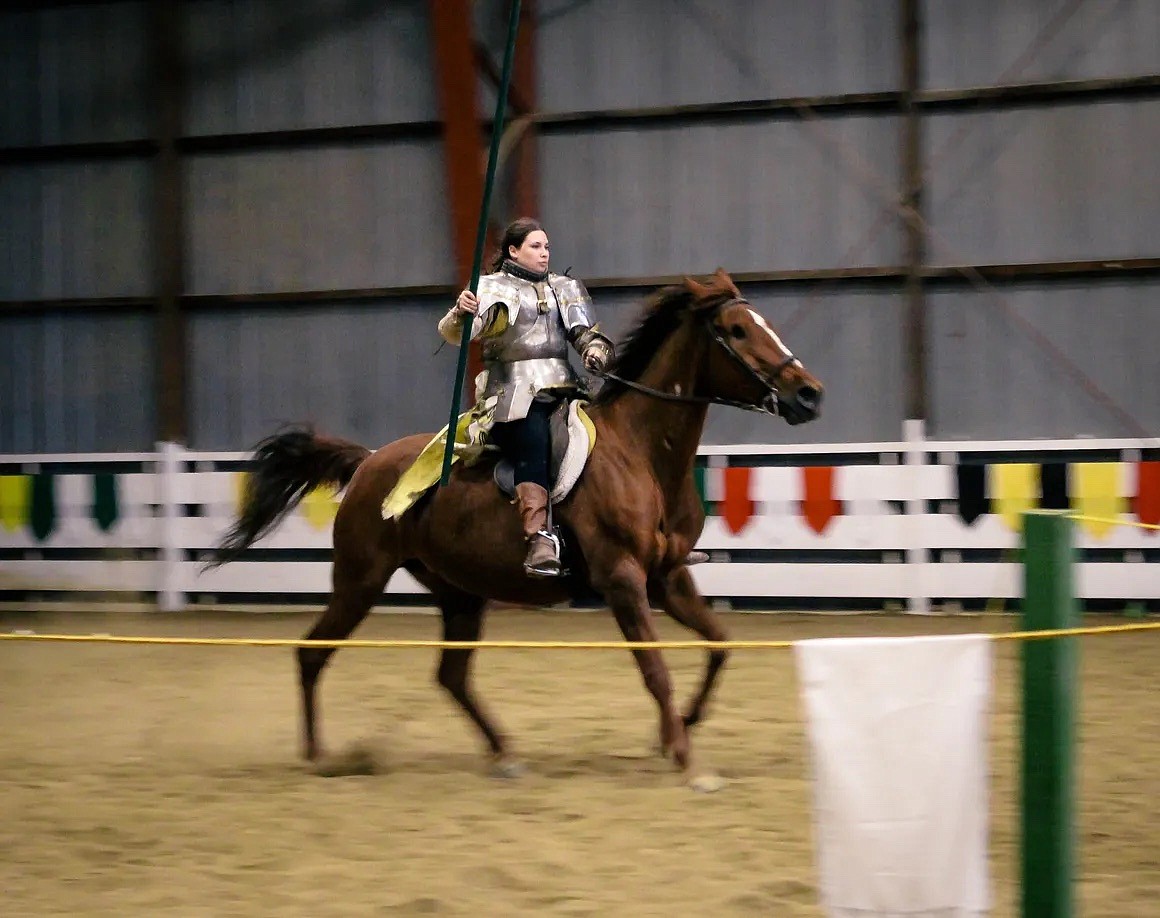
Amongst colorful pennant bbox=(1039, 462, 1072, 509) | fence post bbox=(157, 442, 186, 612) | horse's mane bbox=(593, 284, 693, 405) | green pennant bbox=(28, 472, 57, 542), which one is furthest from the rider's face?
green pennant bbox=(28, 472, 57, 542)

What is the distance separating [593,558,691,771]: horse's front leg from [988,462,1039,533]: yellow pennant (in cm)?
471

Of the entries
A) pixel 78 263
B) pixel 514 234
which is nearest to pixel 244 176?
pixel 78 263

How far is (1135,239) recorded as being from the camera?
934 centimetres

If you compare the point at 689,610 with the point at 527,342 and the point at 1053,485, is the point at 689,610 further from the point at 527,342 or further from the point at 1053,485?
the point at 1053,485

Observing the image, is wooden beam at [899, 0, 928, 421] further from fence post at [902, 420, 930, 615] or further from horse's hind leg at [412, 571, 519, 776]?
horse's hind leg at [412, 571, 519, 776]

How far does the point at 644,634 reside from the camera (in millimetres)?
4973

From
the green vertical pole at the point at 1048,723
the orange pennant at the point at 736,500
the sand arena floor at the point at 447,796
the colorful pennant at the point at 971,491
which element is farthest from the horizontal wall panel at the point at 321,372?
the green vertical pole at the point at 1048,723

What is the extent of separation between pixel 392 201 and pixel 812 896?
317 inches

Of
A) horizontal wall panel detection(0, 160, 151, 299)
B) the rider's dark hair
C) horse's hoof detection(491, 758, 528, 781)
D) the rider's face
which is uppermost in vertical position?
horizontal wall panel detection(0, 160, 151, 299)

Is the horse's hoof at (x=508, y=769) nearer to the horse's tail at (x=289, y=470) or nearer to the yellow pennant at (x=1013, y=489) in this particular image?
the horse's tail at (x=289, y=470)

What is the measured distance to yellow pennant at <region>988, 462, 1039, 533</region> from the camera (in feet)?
29.5

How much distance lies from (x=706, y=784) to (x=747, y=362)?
58.2 inches

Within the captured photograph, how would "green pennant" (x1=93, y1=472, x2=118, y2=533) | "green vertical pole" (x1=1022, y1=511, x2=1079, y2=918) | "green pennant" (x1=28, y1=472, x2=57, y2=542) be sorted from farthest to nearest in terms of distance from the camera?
"green pennant" (x1=28, y1=472, x2=57, y2=542) < "green pennant" (x1=93, y1=472, x2=118, y2=533) < "green vertical pole" (x1=1022, y1=511, x2=1079, y2=918)

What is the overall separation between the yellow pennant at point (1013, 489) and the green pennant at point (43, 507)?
272 inches
